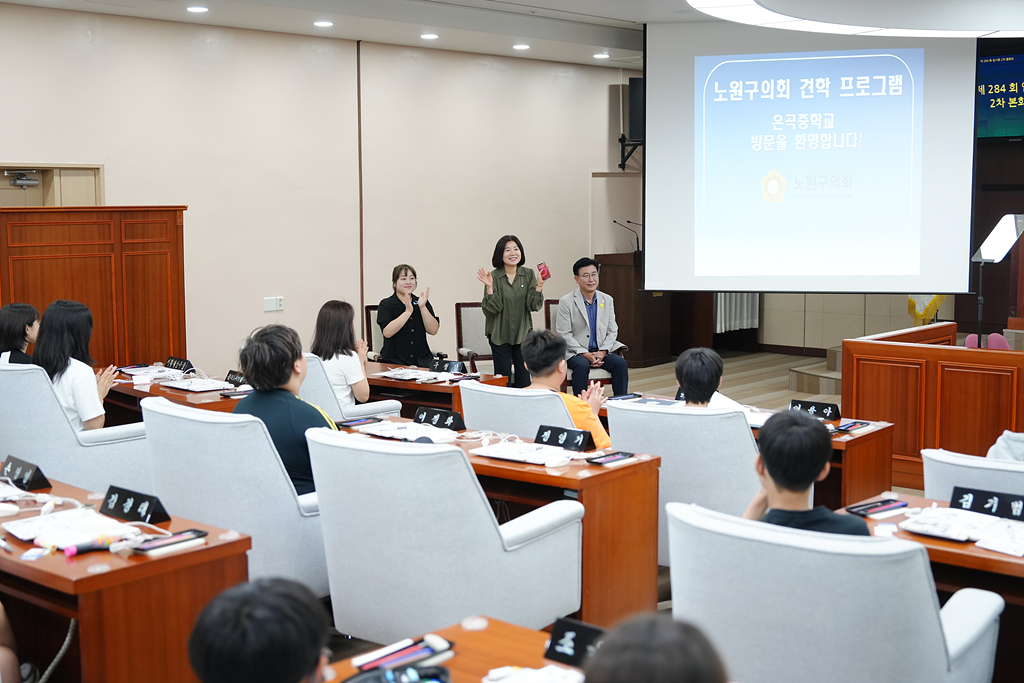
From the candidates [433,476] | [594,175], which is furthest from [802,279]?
[433,476]

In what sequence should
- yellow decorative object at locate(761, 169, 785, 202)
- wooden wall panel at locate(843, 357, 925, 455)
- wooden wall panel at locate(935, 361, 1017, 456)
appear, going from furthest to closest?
yellow decorative object at locate(761, 169, 785, 202), wooden wall panel at locate(843, 357, 925, 455), wooden wall panel at locate(935, 361, 1017, 456)

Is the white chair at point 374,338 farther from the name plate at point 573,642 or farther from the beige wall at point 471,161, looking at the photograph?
the name plate at point 573,642

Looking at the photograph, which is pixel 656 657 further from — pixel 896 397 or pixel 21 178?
pixel 21 178

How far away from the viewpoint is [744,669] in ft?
6.67

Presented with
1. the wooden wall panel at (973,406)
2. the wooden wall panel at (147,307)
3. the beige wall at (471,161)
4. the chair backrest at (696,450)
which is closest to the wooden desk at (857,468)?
the chair backrest at (696,450)

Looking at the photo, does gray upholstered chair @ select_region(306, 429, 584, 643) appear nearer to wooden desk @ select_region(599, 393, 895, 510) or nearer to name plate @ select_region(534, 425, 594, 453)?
name plate @ select_region(534, 425, 594, 453)

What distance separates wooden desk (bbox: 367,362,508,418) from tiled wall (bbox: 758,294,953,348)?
275 inches

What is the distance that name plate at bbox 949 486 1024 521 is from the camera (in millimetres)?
2682

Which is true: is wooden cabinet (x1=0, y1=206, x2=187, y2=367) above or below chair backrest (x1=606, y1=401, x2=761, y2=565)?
above

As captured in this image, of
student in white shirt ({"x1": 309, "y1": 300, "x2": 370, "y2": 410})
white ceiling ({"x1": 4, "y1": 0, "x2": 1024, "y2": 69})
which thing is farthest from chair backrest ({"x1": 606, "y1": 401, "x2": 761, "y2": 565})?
white ceiling ({"x1": 4, "y1": 0, "x2": 1024, "y2": 69})

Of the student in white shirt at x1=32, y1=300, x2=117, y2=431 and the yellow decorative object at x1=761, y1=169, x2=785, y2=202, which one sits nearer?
the student in white shirt at x1=32, y1=300, x2=117, y2=431

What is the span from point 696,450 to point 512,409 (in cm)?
85

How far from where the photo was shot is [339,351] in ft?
17.0

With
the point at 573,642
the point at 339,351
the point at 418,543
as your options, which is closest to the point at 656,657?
the point at 573,642
